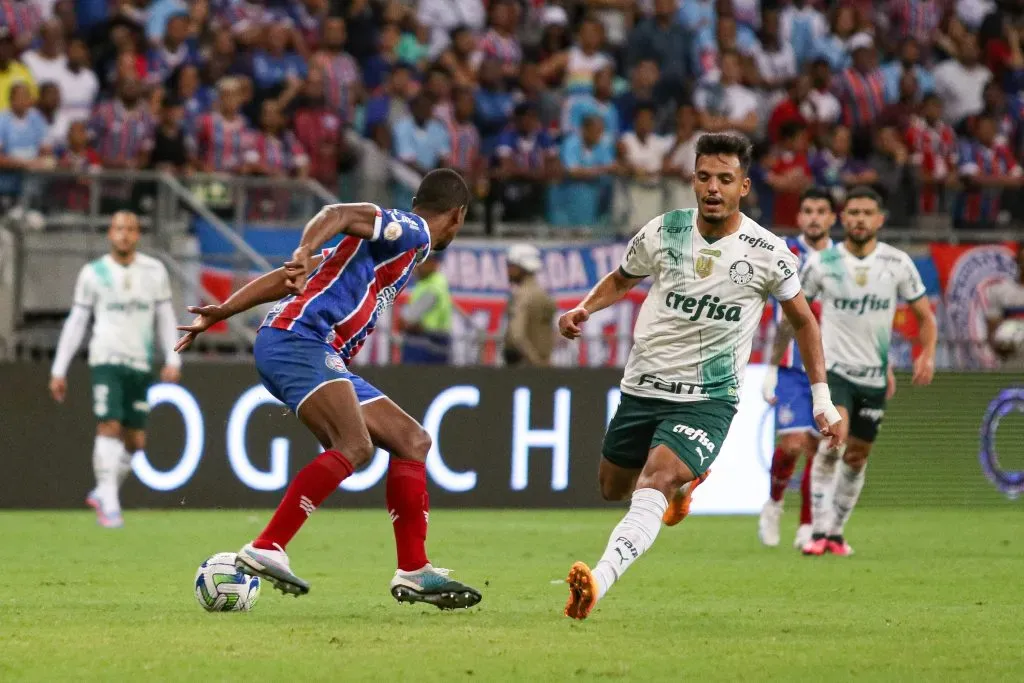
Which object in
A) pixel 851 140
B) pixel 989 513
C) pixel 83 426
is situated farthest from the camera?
pixel 851 140

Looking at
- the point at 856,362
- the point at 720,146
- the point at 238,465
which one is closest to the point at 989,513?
the point at 856,362

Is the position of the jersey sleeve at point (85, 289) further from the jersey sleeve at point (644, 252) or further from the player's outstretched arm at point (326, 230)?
the jersey sleeve at point (644, 252)

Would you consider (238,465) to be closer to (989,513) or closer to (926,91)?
(989,513)

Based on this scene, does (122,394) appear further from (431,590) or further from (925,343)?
(431,590)

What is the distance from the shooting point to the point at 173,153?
17.4 m

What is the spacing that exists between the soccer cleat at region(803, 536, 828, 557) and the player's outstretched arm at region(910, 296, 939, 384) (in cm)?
129

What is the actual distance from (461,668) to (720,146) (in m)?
3.00

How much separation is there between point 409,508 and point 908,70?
51.6 feet

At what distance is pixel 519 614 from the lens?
8.24 metres

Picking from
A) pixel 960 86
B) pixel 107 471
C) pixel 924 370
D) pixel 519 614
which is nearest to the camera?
pixel 519 614

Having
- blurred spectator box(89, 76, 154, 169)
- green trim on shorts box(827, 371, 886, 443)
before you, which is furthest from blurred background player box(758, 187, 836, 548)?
blurred spectator box(89, 76, 154, 169)

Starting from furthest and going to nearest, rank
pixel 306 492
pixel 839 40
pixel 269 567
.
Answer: pixel 839 40
pixel 306 492
pixel 269 567

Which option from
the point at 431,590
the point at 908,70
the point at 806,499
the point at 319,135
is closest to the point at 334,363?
the point at 431,590

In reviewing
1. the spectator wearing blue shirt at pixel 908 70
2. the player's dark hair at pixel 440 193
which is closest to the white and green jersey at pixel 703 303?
the player's dark hair at pixel 440 193
